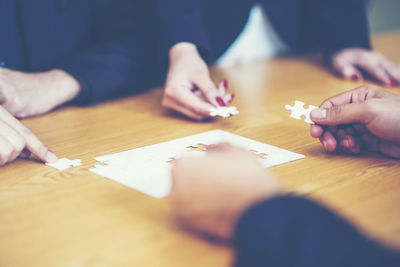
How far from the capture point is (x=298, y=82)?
1.78 metres

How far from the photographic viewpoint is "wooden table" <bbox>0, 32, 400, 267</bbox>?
0.65 metres

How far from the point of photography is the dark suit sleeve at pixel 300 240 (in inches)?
20.0

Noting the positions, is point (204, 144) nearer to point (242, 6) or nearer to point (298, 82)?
point (298, 82)

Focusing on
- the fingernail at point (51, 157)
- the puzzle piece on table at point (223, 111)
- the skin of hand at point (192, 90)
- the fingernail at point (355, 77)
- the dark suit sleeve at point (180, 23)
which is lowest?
the fingernail at point (355, 77)

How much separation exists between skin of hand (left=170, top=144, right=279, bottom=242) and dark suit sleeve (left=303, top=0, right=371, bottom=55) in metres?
1.58

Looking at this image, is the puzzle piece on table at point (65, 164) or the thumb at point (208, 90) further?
the thumb at point (208, 90)

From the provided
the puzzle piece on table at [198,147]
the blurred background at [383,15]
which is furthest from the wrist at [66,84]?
the blurred background at [383,15]

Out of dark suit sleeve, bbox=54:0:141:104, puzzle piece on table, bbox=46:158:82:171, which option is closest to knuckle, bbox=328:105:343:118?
puzzle piece on table, bbox=46:158:82:171

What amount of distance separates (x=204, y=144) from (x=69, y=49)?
83cm

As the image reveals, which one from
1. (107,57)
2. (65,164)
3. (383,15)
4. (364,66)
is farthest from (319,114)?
(383,15)

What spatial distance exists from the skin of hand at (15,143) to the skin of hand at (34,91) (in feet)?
1.06

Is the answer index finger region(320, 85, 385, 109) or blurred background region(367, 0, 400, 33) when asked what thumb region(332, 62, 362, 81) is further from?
blurred background region(367, 0, 400, 33)

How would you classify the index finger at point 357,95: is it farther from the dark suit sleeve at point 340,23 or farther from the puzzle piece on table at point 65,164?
the dark suit sleeve at point 340,23

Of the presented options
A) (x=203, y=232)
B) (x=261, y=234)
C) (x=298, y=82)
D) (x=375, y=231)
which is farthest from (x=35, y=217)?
(x=298, y=82)
